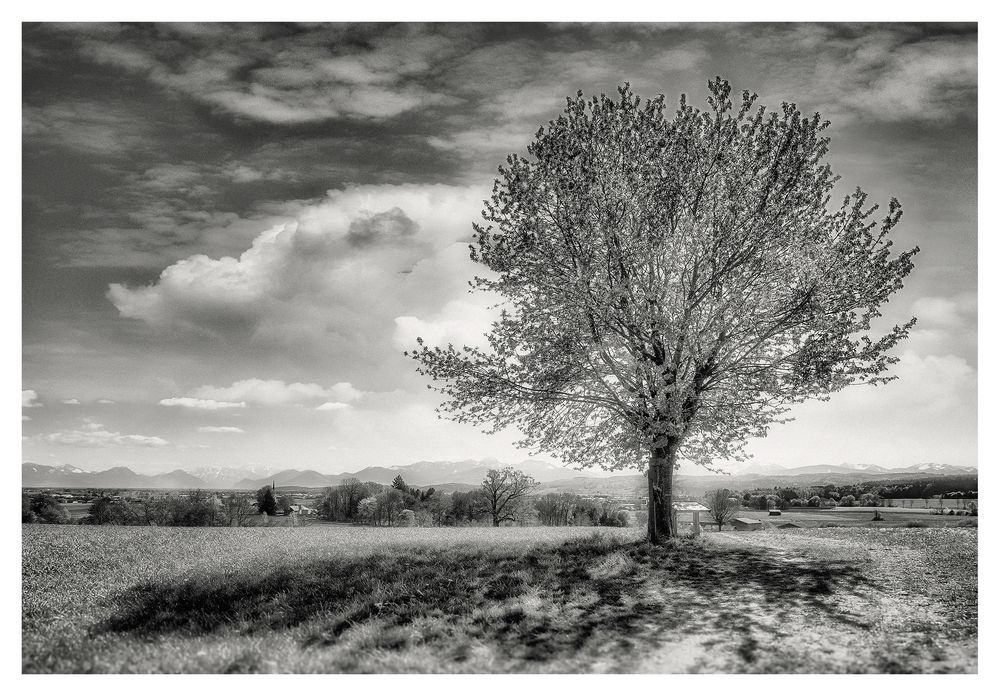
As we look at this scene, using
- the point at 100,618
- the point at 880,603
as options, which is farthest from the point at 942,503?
the point at 100,618

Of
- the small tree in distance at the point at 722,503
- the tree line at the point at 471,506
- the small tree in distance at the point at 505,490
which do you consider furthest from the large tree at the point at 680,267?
the small tree in distance at the point at 505,490

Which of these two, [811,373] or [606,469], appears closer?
[811,373]

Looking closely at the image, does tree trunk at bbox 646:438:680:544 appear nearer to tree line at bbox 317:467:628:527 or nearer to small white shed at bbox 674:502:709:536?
small white shed at bbox 674:502:709:536

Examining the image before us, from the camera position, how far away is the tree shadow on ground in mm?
8930

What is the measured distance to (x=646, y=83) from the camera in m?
13.5

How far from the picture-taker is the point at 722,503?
23734 mm

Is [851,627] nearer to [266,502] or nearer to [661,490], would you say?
[661,490]

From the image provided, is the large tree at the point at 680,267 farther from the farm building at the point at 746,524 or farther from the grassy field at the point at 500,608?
the farm building at the point at 746,524

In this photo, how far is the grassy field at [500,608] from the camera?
8.34 m

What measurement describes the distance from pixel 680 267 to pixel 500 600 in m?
9.86

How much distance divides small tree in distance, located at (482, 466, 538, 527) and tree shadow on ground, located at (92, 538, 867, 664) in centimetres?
2530

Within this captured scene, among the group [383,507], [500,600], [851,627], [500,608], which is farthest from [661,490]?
[383,507]

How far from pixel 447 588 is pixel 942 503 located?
1498cm
